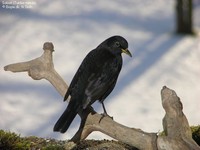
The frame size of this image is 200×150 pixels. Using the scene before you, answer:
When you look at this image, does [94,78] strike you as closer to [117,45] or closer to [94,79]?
[94,79]

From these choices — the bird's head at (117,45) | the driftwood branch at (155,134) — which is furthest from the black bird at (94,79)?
the driftwood branch at (155,134)

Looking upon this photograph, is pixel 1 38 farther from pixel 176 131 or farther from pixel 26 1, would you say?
pixel 176 131

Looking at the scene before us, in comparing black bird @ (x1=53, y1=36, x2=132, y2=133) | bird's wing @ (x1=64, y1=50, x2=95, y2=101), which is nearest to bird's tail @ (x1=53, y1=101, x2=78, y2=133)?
black bird @ (x1=53, y1=36, x2=132, y2=133)

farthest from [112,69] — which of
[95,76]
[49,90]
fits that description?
[49,90]

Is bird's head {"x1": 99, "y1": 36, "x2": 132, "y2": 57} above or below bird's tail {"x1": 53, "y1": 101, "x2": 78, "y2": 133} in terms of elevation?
above

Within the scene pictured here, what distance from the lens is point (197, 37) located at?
10117mm

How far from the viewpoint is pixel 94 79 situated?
165 inches

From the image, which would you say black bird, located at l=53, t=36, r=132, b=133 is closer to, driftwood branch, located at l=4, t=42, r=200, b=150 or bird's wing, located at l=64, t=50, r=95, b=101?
bird's wing, located at l=64, t=50, r=95, b=101

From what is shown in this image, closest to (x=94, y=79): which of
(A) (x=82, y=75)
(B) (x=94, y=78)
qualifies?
(B) (x=94, y=78)

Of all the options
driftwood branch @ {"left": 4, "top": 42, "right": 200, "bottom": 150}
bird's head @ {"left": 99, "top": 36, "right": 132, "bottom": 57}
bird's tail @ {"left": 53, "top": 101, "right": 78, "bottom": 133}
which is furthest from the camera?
bird's head @ {"left": 99, "top": 36, "right": 132, "bottom": 57}

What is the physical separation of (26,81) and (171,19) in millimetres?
4258

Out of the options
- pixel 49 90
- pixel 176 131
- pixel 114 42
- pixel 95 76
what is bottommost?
pixel 176 131

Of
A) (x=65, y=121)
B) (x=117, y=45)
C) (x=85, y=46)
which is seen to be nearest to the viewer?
(x=65, y=121)

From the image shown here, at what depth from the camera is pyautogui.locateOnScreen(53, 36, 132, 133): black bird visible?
4.09 m
